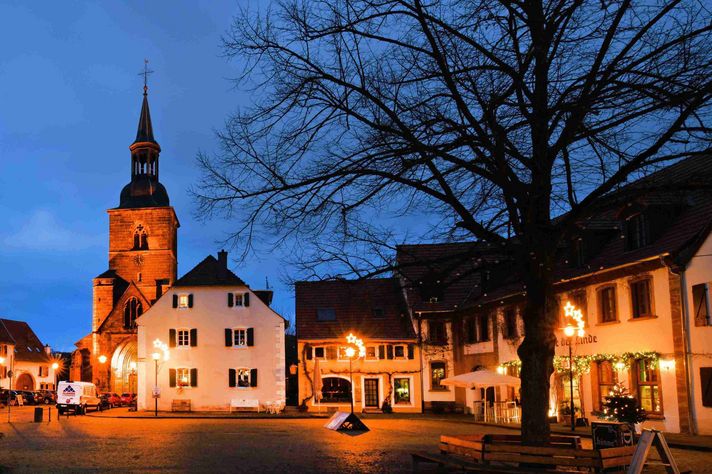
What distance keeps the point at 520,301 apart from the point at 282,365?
1860 cm

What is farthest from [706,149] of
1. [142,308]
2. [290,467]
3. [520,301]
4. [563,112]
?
[142,308]

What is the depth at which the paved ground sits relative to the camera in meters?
18.0

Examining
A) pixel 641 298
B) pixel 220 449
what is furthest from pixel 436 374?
pixel 220 449

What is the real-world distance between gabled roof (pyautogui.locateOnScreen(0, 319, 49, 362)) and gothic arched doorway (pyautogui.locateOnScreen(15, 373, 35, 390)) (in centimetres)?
175

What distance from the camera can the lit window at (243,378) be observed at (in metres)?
51.1

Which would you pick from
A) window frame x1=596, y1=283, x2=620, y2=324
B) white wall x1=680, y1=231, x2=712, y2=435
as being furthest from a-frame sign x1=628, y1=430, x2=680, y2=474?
window frame x1=596, y1=283, x2=620, y2=324

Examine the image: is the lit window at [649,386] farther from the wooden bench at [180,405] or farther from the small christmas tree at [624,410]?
the wooden bench at [180,405]

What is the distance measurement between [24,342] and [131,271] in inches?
807

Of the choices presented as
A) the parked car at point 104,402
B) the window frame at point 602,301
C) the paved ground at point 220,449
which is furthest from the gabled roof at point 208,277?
the window frame at point 602,301

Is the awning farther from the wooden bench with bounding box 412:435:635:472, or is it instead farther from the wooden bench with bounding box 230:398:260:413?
the wooden bench with bounding box 230:398:260:413

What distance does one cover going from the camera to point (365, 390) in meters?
49.4

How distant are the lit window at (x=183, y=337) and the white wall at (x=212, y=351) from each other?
1.06ft

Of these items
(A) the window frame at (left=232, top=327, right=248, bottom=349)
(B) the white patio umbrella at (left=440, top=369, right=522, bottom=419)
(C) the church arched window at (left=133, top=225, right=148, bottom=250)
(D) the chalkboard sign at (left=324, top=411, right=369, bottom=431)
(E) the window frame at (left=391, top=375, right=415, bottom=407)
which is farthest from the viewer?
(C) the church arched window at (left=133, top=225, right=148, bottom=250)

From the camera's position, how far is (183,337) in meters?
51.7
